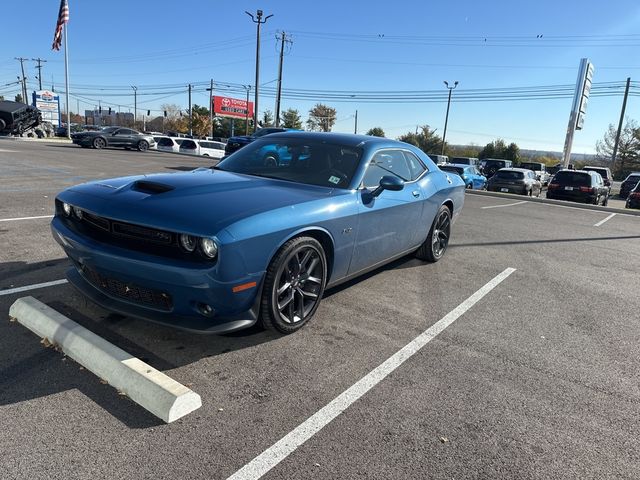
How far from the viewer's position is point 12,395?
8.03 ft

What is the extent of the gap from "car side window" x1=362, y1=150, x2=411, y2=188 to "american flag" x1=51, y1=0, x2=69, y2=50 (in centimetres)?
3250

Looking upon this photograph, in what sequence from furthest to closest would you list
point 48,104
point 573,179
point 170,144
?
point 48,104, point 170,144, point 573,179

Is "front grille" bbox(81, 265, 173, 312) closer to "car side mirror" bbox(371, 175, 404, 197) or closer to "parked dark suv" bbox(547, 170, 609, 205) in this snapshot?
"car side mirror" bbox(371, 175, 404, 197)

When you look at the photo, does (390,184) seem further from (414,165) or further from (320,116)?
(320,116)

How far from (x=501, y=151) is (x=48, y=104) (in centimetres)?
5555

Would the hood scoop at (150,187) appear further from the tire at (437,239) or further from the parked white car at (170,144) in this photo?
the parked white car at (170,144)

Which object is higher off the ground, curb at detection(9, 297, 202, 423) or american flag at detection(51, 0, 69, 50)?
american flag at detection(51, 0, 69, 50)

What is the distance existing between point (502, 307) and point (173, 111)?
345ft

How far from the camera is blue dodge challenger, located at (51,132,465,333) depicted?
271 cm

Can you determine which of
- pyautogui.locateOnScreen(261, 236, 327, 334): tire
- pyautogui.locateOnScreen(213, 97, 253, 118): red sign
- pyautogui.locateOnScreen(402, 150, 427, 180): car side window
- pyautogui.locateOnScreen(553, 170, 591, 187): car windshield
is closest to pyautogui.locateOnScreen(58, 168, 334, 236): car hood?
pyautogui.locateOnScreen(261, 236, 327, 334): tire

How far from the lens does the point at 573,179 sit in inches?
657

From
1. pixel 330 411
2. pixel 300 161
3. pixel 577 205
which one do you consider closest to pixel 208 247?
pixel 330 411

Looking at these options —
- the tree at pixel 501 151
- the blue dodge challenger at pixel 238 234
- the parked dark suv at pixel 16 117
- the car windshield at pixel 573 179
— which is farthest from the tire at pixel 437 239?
the tree at pixel 501 151

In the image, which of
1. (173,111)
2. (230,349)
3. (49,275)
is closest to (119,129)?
(49,275)
